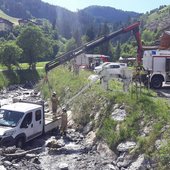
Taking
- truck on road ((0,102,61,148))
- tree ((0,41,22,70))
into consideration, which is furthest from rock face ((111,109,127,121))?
tree ((0,41,22,70))

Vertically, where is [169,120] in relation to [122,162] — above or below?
above

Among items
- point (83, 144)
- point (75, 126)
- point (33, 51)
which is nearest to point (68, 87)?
point (75, 126)

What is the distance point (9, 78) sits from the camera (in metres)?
68.1

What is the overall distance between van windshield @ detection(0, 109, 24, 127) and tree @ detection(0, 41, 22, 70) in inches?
1955

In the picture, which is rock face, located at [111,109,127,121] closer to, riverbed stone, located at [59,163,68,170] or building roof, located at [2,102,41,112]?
building roof, located at [2,102,41,112]

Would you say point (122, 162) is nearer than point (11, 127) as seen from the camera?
Yes

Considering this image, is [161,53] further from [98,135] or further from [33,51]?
[33,51]

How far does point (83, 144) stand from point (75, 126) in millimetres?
3462

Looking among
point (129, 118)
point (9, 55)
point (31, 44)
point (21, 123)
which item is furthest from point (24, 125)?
point (31, 44)

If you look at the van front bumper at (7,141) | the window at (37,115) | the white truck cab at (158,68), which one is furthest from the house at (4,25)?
the van front bumper at (7,141)

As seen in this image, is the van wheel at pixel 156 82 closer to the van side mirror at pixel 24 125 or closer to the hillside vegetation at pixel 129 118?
the hillside vegetation at pixel 129 118

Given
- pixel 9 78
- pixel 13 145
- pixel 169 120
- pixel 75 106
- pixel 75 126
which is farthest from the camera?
pixel 9 78

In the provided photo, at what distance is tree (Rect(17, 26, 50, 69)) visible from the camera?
7881 centimetres

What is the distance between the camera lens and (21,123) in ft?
69.1
